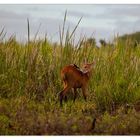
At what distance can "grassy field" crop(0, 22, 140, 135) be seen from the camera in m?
7.36

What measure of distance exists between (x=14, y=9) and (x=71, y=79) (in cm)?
59

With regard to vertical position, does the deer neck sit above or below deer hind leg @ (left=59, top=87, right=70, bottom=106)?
above

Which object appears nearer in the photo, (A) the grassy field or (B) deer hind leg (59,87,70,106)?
(A) the grassy field

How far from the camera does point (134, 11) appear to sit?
7453 mm

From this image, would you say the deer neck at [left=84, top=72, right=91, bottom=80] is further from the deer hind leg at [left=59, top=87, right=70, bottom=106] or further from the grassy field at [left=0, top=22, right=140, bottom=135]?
the deer hind leg at [left=59, top=87, right=70, bottom=106]

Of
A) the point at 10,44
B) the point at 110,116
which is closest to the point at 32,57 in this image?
the point at 10,44

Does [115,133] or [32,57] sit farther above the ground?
[32,57]

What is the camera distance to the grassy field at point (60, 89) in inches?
290

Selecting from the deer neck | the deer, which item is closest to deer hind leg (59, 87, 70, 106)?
the deer

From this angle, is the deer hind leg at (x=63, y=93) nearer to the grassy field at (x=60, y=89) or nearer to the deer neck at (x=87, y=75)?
the grassy field at (x=60, y=89)

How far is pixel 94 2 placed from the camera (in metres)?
7.46

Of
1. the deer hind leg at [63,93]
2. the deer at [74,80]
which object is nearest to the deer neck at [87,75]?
the deer at [74,80]

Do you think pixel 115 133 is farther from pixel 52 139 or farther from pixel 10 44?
pixel 10 44

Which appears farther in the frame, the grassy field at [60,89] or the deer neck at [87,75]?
the deer neck at [87,75]
